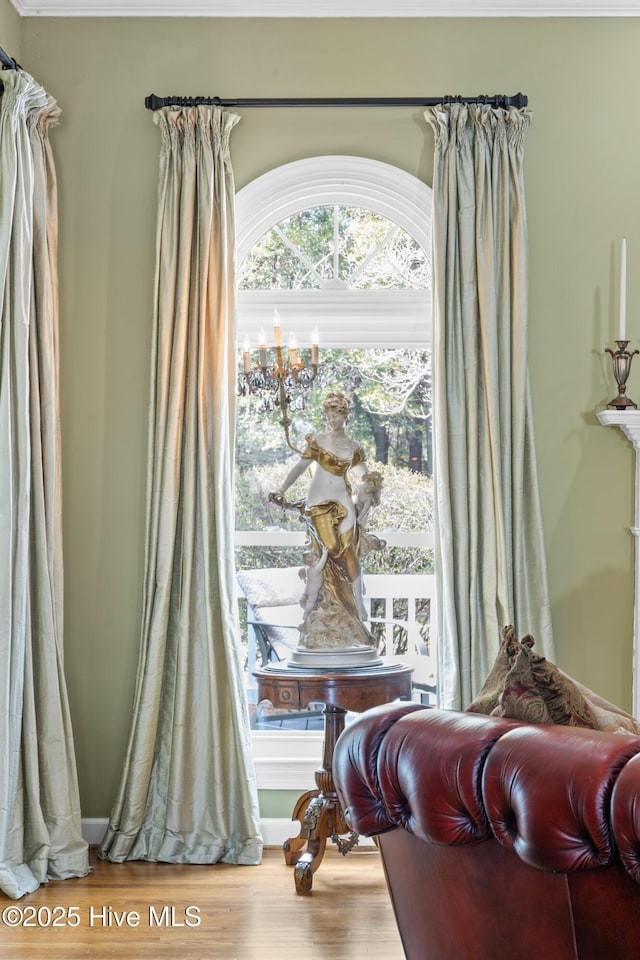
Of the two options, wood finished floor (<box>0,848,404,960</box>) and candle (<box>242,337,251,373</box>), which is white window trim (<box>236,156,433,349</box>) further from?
wood finished floor (<box>0,848,404,960</box>)

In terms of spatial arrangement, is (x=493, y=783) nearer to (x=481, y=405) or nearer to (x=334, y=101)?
(x=481, y=405)

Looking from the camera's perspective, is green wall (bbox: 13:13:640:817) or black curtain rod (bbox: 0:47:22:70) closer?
black curtain rod (bbox: 0:47:22:70)

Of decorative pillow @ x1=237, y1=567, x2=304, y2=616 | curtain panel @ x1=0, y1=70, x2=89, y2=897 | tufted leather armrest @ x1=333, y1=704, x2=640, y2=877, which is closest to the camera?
tufted leather armrest @ x1=333, y1=704, x2=640, y2=877

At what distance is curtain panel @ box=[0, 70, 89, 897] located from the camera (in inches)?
122

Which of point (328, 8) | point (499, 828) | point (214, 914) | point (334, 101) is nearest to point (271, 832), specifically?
point (214, 914)

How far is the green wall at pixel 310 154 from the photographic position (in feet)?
11.9

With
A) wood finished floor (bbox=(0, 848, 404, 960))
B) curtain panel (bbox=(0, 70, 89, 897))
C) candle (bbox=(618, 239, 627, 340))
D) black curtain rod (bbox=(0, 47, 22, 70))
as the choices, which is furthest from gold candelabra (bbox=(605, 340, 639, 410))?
black curtain rod (bbox=(0, 47, 22, 70))

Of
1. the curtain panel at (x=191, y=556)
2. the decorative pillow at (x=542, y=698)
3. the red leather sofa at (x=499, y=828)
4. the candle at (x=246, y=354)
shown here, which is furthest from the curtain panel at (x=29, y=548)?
the decorative pillow at (x=542, y=698)

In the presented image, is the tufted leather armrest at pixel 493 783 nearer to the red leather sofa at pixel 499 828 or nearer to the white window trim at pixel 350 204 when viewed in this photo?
the red leather sofa at pixel 499 828

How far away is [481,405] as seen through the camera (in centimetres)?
354

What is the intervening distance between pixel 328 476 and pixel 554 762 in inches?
80.9

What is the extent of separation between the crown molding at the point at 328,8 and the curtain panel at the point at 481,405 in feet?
1.40

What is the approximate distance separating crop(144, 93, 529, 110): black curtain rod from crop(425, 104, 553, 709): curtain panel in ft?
0.15

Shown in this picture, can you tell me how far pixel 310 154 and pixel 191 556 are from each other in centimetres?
164
